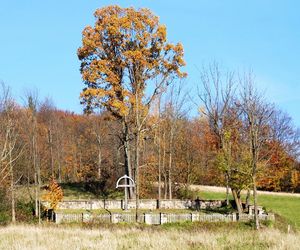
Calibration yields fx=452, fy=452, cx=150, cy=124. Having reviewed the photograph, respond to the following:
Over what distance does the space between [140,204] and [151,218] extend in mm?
5418

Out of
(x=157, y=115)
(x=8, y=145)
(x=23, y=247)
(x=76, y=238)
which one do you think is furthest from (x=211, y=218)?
(x=23, y=247)

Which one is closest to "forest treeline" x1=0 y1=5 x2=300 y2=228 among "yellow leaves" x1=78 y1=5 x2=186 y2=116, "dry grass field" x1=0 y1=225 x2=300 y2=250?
"yellow leaves" x1=78 y1=5 x2=186 y2=116

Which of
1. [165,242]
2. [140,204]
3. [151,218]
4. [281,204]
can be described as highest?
[165,242]

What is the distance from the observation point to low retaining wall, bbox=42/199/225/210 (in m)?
31.2

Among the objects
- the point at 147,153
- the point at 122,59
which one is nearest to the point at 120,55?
the point at 122,59

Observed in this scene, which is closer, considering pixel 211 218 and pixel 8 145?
pixel 211 218

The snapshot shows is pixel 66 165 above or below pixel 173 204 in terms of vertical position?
above

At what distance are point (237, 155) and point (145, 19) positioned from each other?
12271 mm

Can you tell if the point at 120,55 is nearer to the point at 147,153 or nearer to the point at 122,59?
the point at 122,59

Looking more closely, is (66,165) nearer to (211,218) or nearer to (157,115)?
(157,115)

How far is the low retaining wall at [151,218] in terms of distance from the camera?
88.5ft

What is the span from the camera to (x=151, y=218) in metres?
28.0

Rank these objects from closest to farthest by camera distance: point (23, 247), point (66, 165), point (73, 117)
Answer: point (23, 247), point (66, 165), point (73, 117)

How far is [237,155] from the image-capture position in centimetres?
3212
